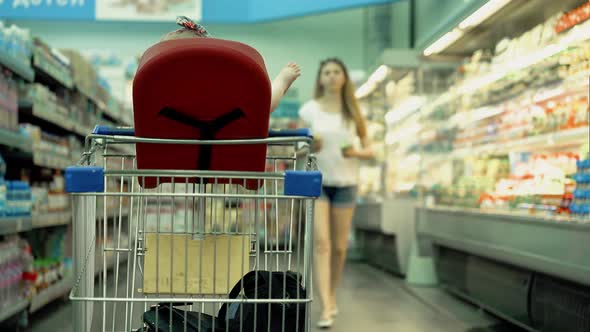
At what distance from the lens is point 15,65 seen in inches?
150

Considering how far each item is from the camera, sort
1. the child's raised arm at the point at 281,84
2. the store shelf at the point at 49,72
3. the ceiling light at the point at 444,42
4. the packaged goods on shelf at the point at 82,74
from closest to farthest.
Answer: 1. the child's raised arm at the point at 281,84
2. the store shelf at the point at 49,72
3. the ceiling light at the point at 444,42
4. the packaged goods on shelf at the point at 82,74

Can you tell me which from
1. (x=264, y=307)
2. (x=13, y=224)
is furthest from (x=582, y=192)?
(x=13, y=224)

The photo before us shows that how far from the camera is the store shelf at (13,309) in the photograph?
3.37 m

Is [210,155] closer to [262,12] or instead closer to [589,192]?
[589,192]

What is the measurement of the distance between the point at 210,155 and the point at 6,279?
7.78 ft

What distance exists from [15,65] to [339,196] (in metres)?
2.00

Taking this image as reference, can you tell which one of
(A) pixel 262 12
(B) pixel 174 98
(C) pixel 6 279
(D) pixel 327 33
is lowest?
(C) pixel 6 279

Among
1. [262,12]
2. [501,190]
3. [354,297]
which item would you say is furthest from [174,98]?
[262,12]

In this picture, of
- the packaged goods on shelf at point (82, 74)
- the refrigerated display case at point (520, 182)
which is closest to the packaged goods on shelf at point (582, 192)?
the refrigerated display case at point (520, 182)

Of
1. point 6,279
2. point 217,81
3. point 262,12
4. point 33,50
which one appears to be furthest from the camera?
point 262,12

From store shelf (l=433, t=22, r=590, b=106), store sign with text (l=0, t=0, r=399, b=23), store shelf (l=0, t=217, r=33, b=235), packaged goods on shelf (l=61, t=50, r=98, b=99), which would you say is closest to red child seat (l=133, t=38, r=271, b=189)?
store shelf (l=0, t=217, r=33, b=235)

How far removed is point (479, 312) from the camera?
4660 mm

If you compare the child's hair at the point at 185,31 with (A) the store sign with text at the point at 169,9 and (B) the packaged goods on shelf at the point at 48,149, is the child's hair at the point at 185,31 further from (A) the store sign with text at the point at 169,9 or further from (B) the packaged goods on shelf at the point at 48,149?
(A) the store sign with text at the point at 169,9

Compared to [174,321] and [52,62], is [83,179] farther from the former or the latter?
[52,62]
